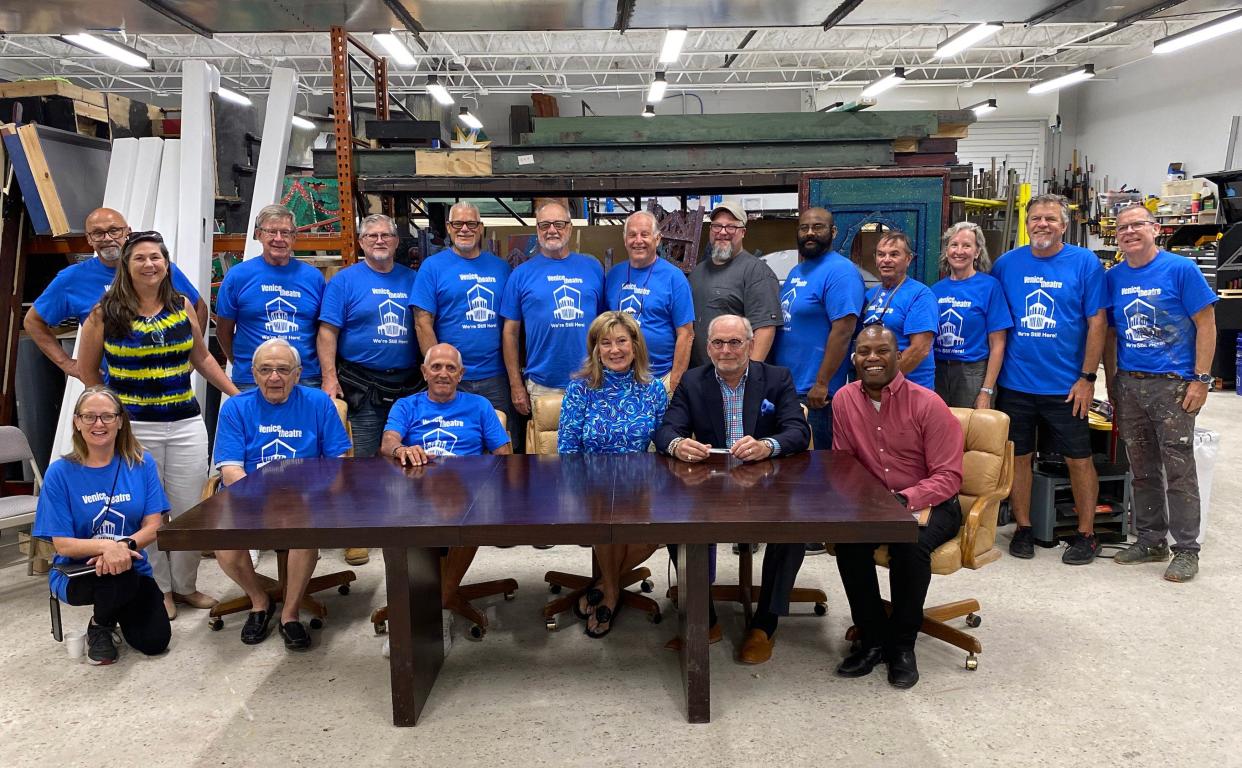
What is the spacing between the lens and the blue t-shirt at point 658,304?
4.25 metres

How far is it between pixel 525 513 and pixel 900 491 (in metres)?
1.44

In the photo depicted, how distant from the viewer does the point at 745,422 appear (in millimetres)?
3418

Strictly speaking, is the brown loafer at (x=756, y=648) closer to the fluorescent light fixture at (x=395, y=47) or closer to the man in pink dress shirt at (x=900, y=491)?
the man in pink dress shirt at (x=900, y=491)

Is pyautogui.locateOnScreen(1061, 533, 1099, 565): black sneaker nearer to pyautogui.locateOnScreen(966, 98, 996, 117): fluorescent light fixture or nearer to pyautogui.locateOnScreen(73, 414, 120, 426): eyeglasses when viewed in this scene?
pyautogui.locateOnScreen(73, 414, 120, 426): eyeglasses

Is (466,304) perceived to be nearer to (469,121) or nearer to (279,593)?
(279,593)

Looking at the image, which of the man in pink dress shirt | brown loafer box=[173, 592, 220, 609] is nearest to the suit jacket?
the man in pink dress shirt

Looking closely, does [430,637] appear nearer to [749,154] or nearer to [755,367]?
[755,367]

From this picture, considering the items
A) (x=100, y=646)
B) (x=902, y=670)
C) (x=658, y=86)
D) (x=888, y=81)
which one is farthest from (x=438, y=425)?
(x=888, y=81)

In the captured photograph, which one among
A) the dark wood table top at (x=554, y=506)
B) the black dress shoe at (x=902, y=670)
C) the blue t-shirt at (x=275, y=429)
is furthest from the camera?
the blue t-shirt at (x=275, y=429)

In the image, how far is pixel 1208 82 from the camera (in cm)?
1390

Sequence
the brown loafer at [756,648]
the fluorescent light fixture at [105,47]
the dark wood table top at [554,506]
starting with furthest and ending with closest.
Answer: the fluorescent light fixture at [105,47] → the brown loafer at [756,648] → the dark wood table top at [554,506]

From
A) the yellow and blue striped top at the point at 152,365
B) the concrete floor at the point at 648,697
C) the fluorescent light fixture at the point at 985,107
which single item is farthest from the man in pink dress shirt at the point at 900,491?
the fluorescent light fixture at the point at 985,107

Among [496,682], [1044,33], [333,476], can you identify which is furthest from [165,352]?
[1044,33]

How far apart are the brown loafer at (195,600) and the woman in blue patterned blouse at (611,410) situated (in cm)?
174
